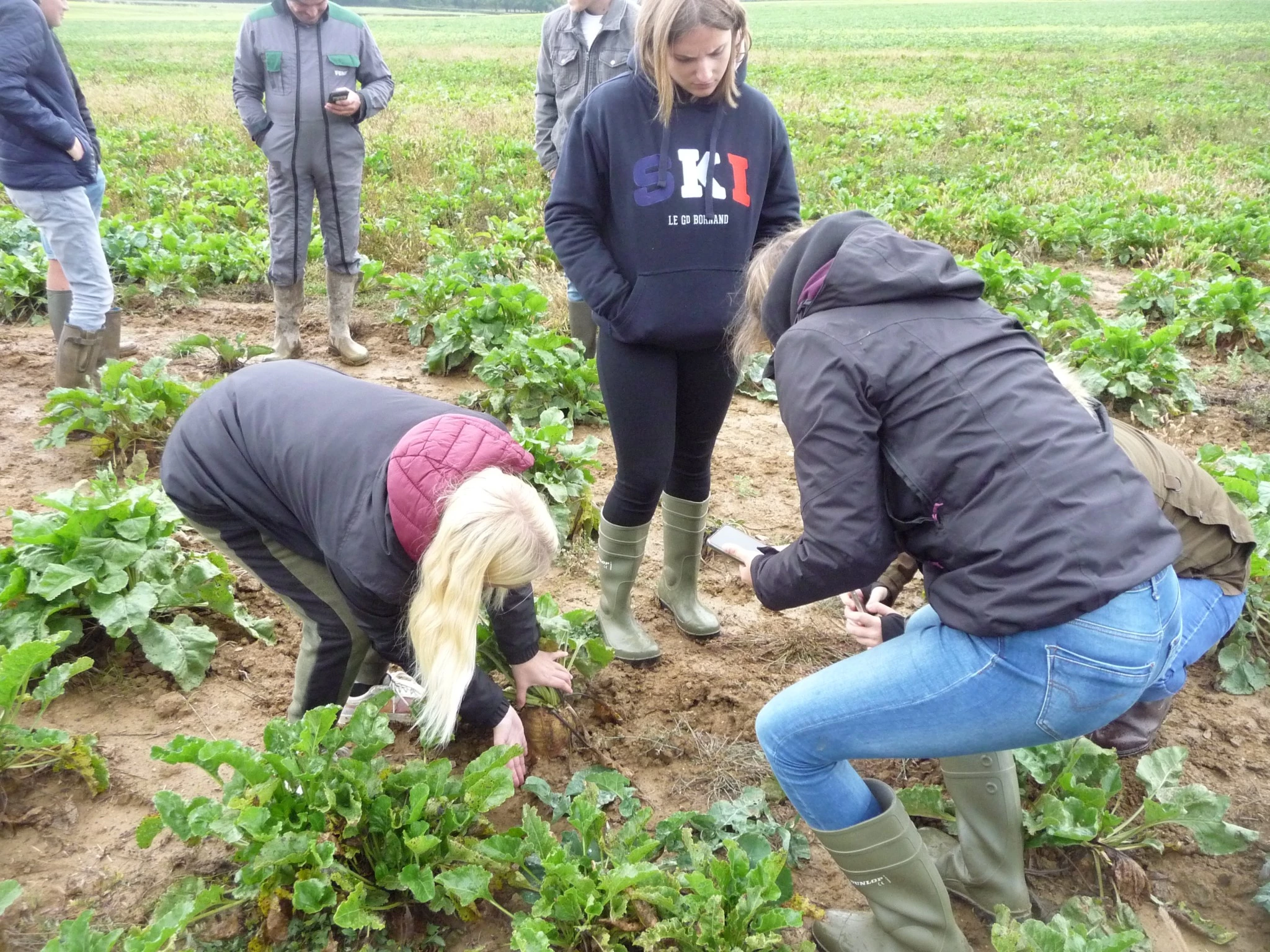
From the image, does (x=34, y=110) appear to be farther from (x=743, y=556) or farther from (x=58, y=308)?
(x=743, y=556)

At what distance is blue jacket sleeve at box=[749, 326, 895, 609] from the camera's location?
1.67 meters

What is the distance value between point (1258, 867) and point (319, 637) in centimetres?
274

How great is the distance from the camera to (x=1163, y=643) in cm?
179

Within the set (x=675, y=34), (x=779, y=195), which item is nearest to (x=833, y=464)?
(x=675, y=34)

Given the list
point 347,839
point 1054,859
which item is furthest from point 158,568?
point 1054,859

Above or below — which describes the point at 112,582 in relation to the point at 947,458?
below

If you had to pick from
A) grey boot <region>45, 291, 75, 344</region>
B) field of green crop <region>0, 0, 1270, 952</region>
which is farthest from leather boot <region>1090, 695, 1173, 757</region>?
grey boot <region>45, 291, 75, 344</region>

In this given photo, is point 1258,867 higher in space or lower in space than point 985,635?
lower

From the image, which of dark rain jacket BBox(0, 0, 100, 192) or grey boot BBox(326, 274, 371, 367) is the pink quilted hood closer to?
dark rain jacket BBox(0, 0, 100, 192)

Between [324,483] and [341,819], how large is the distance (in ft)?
2.78

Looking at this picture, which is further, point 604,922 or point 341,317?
point 341,317

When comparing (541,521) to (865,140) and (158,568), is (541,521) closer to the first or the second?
(158,568)

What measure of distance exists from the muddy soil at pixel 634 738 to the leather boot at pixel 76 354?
0.56 m

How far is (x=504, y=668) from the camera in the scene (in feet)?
9.34
